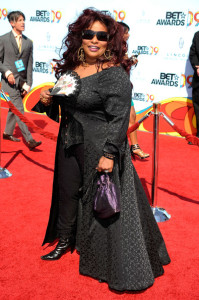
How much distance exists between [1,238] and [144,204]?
4.40 ft

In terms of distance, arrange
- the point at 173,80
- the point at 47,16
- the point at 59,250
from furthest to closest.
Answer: the point at 47,16
the point at 173,80
the point at 59,250

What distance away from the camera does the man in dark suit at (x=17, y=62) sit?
580 cm

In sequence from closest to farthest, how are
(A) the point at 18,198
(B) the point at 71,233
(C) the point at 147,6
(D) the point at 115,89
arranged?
(D) the point at 115,89 < (B) the point at 71,233 < (A) the point at 18,198 < (C) the point at 147,6

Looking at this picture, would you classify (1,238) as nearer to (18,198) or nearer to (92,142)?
(18,198)

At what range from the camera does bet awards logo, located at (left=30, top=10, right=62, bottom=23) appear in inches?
313

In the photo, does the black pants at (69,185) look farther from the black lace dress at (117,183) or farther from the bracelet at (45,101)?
the bracelet at (45,101)

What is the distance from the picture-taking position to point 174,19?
21.8ft

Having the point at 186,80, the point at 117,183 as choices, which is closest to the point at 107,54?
the point at 117,183

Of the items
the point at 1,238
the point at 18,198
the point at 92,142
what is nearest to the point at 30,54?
the point at 18,198

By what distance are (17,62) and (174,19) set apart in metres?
2.90

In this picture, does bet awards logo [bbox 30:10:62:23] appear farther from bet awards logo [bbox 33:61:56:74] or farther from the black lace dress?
the black lace dress

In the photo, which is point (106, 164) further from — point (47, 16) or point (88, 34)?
point (47, 16)

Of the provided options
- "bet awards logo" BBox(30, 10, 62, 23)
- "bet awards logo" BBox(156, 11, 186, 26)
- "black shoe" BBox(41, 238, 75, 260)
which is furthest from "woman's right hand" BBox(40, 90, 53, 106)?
"bet awards logo" BBox(30, 10, 62, 23)

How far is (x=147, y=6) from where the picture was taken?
6820 millimetres
